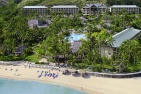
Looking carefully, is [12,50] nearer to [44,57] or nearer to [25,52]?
[25,52]

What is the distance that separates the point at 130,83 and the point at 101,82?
14.2ft

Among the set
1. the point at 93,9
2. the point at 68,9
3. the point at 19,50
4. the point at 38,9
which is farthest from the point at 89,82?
the point at 38,9

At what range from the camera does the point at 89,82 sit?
3941 cm

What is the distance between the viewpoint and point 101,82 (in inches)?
1540

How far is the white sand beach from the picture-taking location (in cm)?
3634

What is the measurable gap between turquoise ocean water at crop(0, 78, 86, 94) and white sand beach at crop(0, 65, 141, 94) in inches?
44.4

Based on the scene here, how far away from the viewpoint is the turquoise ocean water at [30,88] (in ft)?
124

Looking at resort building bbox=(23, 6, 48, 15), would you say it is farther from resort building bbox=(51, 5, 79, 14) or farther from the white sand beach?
the white sand beach

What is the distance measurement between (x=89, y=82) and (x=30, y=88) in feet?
30.0

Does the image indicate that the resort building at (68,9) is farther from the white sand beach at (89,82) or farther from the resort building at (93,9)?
the white sand beach at (89,82)

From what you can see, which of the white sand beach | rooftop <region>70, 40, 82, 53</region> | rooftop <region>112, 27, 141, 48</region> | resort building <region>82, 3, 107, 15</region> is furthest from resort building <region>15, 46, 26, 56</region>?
resort building <region>82, 3, 107, 15</region>

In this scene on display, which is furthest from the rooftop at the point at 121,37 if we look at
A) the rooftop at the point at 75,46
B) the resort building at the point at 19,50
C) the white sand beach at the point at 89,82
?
the resort building at the point at 19,50

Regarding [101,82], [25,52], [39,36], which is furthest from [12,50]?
[101,82]

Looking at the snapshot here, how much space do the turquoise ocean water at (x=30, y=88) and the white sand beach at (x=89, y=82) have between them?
1.13 m
